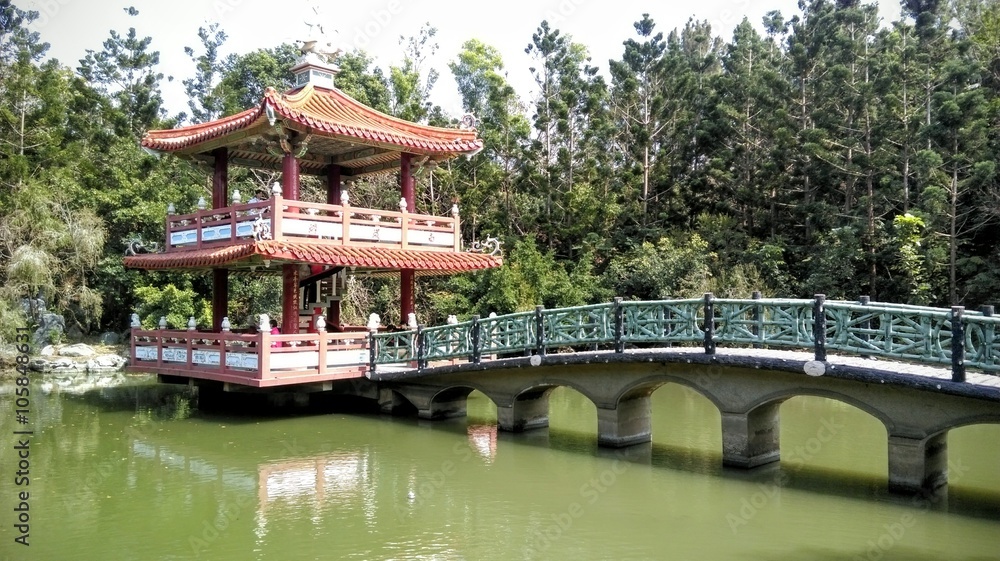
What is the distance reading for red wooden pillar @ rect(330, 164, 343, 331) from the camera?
1430 centimetres

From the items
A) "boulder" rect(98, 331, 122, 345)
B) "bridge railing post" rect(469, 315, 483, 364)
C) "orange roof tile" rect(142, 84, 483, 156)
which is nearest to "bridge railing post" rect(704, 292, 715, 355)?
"bridge railing post" rect(469, 315, 483, 364)

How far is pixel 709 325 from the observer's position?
8.98 meters

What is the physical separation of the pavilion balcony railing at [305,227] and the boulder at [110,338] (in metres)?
11.2

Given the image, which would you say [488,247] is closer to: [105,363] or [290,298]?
[290,298]

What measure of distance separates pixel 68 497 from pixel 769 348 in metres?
8.41

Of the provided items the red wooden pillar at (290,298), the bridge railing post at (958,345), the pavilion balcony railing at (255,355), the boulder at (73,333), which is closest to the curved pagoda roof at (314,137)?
the red wooden pillar at (290,298)

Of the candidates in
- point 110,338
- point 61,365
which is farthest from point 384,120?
point 110,338

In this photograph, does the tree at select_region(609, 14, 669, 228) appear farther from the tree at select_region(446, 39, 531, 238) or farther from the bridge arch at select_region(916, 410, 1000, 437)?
the bridge arch at select_region(916, 410, 1000, 437)

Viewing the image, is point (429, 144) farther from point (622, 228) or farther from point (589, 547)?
point (622, 228)

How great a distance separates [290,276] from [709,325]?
22.1 ft

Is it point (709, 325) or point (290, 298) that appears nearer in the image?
point (709, 325)

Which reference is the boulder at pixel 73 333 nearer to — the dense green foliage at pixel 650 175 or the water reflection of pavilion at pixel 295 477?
the dense green foliage at pixel 650 175

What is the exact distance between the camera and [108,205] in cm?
2225

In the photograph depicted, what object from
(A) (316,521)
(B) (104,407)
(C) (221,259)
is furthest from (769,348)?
(B) (104,407)
